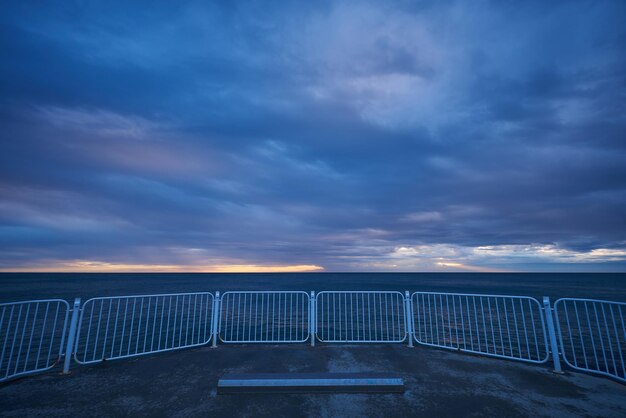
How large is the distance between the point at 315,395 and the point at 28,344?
20833 mm

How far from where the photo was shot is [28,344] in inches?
670

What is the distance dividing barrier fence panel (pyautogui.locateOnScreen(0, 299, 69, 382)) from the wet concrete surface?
32.8 inches

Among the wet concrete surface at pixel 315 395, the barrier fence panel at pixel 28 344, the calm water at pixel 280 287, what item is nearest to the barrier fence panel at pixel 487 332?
the wet concrete surface at pixel 315 395

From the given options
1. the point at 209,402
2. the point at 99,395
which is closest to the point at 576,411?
the point at 209,402

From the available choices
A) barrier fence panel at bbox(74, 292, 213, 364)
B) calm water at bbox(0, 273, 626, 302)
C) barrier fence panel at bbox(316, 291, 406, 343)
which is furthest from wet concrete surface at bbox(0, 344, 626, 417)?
calm water at bbox(0, 273, 626, 302)

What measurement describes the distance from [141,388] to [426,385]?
5687mm

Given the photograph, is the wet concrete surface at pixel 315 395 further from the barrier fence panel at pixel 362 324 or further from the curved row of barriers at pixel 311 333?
the barrier fence panel at pixel 362 324

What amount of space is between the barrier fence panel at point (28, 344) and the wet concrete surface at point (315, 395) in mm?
832

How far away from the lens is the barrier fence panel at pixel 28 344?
5.58m

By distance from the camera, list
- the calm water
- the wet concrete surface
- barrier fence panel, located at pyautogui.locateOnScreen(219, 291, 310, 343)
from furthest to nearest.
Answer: the calm water, barrier fence panel, located at pyautogui.locateOnScreen(219, 291, 310, 343), the wet concrete surface

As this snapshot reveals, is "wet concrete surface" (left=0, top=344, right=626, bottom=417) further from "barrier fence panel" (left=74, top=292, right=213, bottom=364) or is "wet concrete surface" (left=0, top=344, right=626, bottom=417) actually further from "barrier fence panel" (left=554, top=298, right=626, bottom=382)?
"barrier fence panel" (left=554, top=298, right=626, bottom=382)

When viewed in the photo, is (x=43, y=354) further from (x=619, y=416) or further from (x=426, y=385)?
(x=619, y=416)

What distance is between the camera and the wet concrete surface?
4891 millimetres

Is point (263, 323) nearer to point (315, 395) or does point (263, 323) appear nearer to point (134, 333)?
point (134, 333)
